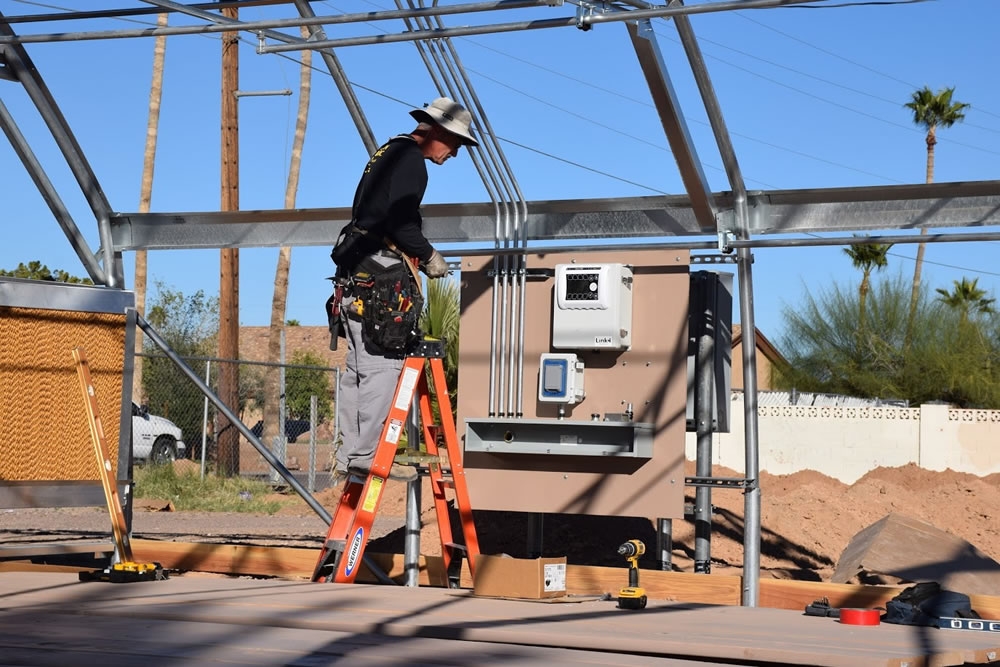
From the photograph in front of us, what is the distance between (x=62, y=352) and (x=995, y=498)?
955 centimetres

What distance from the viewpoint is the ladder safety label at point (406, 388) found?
20.6 feet

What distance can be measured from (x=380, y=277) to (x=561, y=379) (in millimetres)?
1950

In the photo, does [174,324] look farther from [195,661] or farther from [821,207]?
[195,661]

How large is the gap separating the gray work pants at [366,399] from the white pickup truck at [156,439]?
18.3 m

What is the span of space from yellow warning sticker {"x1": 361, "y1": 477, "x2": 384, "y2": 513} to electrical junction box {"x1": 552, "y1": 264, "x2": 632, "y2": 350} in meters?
1.97

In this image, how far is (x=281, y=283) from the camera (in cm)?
2722

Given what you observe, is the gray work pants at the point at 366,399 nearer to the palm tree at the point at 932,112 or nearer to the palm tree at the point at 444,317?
the palm tree at the point at 444,317

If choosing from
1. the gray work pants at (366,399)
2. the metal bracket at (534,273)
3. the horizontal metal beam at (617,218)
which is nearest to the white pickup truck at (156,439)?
the horizontal metal beam at (617,218)

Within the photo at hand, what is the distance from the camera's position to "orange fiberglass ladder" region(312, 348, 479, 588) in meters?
6.16

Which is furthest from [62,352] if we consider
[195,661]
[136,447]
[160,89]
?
[160,89]

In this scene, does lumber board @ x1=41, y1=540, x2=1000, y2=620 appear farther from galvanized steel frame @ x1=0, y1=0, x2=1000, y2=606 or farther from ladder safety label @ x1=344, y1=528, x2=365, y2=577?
ladder safety label @ x1=344, y1=528, x2=365, y2=577

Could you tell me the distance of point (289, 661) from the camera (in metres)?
3.37

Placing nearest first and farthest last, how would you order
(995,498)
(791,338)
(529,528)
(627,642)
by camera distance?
(627,642) < (529,528) < (995,498) < (791,338)

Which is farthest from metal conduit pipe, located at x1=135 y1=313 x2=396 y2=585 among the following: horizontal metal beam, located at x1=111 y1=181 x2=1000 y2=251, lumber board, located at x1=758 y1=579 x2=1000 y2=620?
lumber board, located at x1=758 y1=579 x2=1000 y2=620
